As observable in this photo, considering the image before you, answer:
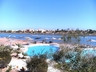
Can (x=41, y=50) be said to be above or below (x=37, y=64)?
below

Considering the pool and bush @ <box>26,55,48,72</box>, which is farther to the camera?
the pool

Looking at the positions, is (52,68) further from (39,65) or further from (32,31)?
(32,31)

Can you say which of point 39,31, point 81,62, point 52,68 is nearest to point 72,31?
point 52,68

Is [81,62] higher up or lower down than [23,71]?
higher up

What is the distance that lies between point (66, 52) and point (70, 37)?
7.98 metres

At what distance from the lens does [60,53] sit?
12.0 m

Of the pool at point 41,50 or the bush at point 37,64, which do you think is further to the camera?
the pool at point 41,50

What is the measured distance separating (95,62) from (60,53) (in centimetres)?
479

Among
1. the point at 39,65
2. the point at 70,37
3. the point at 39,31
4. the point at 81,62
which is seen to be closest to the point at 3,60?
the point at 39,65

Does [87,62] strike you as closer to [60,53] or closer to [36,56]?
[36,56]

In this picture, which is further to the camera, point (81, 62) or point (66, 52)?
point (66, 52)

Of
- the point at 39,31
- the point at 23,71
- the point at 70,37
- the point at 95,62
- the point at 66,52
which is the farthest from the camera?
the point at 39,31

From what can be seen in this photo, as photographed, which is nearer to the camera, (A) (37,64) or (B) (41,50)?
(A) (37,64)

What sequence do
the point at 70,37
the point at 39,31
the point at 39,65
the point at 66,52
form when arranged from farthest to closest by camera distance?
the point at 39,31 → the point at 70,37 → the point at 66,52 → the point at 39,65
